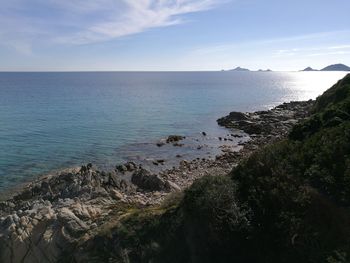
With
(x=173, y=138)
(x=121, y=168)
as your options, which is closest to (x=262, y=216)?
(x=121, y=168)

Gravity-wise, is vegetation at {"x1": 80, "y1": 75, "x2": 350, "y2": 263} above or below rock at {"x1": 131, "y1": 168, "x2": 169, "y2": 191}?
above

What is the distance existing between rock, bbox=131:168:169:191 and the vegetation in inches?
447

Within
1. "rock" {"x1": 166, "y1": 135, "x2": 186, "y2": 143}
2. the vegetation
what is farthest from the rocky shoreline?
"rock" {"x1": 166, "y1": 135, "x2": 186, "y2": 143}

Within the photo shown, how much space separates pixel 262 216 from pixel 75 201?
1341 cm

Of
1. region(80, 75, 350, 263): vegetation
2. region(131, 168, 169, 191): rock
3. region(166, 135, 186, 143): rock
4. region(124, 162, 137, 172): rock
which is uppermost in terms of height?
region(80, 75, 350, 263): vegetation

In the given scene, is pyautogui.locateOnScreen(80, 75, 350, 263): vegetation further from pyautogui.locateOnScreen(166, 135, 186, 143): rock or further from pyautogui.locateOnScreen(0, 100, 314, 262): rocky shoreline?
pyautogui.locateOnScreen(166, 135, 186, 143): rock

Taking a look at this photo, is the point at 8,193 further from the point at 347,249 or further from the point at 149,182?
the point at 347,249

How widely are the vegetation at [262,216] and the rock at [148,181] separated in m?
11.4

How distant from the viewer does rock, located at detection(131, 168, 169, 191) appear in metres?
29.6

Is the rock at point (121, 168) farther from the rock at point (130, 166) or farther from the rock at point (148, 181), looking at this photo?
the rock at point (148, 181)

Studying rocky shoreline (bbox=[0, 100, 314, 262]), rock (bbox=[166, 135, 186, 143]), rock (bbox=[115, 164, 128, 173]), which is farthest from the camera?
rock (bbox=[166, 135, 186, 143])

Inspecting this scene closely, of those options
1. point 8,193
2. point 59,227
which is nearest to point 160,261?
point 59,227

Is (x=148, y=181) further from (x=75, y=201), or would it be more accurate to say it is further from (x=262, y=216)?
(x=262, y=216)

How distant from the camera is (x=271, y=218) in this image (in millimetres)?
14102
